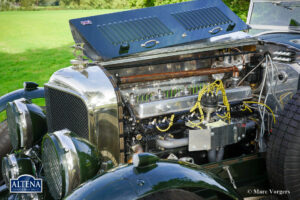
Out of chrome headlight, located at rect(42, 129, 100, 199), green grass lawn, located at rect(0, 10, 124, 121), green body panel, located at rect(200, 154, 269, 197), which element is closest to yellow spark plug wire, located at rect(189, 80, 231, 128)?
green body panel, located at rect(200, 154, 269, 197)

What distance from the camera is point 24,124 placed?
247cm

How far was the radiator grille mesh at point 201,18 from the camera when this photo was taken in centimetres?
281

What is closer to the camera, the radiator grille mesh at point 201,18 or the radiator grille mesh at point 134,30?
the radiator grille mesh at point 134,30

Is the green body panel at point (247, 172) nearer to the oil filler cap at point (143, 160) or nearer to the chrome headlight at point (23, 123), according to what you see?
the oil filler cap at point (143, 160)

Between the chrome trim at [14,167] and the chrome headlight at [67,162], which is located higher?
the chrome headlight at [67,162]

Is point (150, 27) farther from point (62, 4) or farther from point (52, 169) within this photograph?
point (62, 4)

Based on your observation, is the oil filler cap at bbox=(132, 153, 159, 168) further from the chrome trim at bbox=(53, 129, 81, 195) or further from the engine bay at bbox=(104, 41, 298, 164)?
the engine bay at bbox=(104, 41, 298, 164)

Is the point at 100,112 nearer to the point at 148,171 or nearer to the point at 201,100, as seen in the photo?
the point at 148,171

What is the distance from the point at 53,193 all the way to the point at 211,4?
7.86 feet

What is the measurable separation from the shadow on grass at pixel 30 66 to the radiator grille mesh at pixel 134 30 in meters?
5.32

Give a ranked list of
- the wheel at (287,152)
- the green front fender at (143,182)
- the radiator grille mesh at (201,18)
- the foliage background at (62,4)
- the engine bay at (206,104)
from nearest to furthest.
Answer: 1. the green front fender at (143,182)
2. the wheel at (287,152)
3. the engine bay at (206,104)
4. the radiator grille mesh at (201,18)
5. the foliage background at (62,4)

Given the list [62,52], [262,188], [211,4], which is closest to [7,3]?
[62,52]

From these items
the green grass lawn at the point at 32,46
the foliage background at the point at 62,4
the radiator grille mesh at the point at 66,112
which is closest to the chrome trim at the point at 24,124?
the radiator grille mesh at the point at 66,112

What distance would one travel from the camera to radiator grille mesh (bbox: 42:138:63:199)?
1.79 meters
